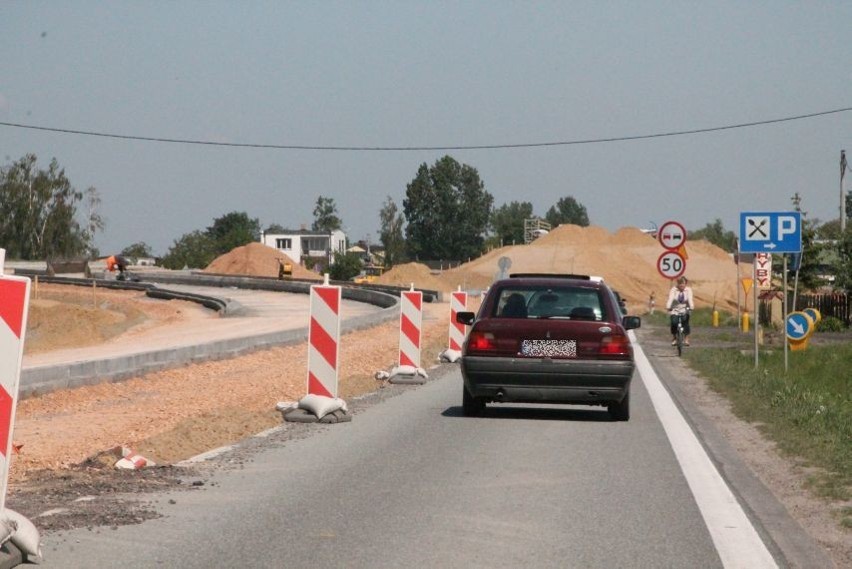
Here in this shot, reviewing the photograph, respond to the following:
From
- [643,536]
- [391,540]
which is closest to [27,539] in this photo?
[391,540]

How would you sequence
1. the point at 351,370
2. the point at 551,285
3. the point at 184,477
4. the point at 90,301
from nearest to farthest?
the point at 184,477 → the point at 551,285 → the point at 351,370 → the point at 90,301

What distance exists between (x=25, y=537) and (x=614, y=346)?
8.76m

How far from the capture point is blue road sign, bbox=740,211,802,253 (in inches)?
911

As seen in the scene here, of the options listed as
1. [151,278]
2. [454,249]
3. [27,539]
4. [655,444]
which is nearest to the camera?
[27,539]

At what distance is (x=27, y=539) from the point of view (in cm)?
651

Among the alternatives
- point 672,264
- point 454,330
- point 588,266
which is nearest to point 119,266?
point 588,266

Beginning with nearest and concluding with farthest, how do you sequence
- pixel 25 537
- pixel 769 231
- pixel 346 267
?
pixel 25 537 < pixel 769 231 < pixel 346 267

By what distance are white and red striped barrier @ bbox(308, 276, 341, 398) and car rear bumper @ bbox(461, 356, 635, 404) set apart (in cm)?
144

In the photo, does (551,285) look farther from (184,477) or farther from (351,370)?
(351,370)

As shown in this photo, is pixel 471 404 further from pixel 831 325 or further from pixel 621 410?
pixel 831 325

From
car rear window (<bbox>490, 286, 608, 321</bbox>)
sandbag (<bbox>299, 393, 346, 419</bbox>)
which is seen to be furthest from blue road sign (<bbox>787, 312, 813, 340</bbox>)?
sandbag (<bbox>299, 393, 346, 419</bbox>)

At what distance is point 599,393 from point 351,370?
31.8ft

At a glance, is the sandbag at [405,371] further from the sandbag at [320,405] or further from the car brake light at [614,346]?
the car brake light at [614,346]

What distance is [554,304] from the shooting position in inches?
600
